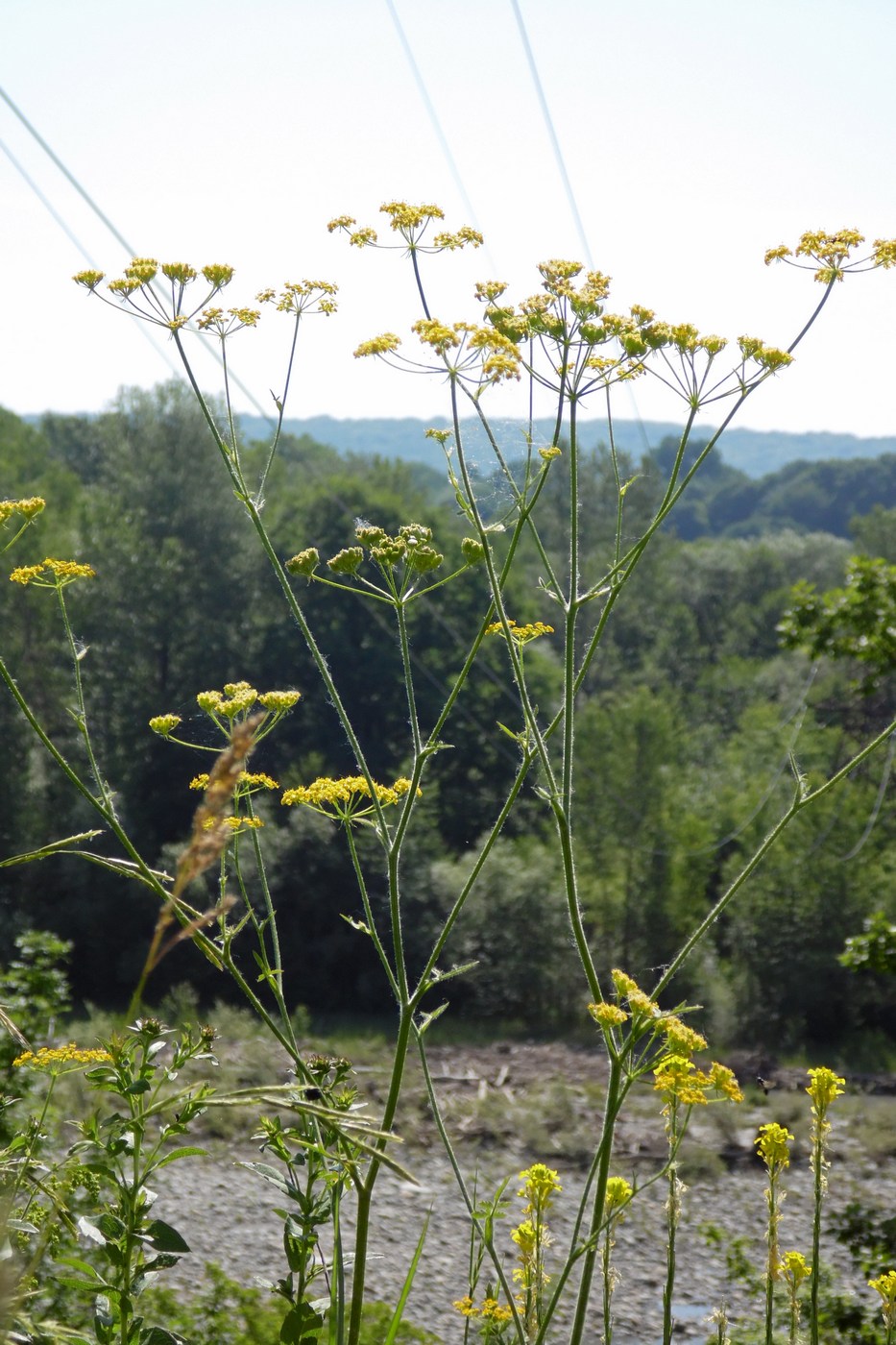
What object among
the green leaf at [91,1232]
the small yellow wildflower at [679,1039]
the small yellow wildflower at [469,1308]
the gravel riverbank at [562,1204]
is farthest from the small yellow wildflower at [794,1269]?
the gravel riverbank at [562,1204]

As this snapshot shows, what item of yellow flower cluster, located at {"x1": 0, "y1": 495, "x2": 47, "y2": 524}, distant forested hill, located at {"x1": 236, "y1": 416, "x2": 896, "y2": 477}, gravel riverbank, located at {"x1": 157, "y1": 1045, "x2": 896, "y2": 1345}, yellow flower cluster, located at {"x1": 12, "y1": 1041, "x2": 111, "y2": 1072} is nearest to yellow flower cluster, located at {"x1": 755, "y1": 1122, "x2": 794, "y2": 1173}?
yellow flower cluster, located at {"x1": 12, "y1": 1041, "x2": 111, "y2": 1072}

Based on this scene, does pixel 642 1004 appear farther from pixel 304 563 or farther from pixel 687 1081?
pixel 304 563

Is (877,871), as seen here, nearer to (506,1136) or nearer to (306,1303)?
(506,1136)

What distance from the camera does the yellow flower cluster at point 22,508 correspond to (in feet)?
5.65

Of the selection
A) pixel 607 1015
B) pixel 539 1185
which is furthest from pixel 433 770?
pixel 607 1015

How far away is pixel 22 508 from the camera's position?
1.86 metres

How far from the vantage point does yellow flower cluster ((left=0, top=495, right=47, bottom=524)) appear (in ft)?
5.65

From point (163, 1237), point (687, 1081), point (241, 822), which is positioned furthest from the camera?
point (241, 822)

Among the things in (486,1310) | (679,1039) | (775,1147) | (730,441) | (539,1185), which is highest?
(730,441)

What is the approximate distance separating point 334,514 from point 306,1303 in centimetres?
2584

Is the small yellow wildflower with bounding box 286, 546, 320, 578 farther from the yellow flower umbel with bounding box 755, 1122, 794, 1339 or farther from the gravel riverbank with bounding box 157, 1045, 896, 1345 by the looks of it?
the gravel riverbank with bounding box 157, 1045, 896, 1345

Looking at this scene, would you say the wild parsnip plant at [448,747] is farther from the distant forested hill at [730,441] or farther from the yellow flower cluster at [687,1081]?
the distant forested hill at [730,441]

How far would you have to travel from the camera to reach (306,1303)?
144 cm

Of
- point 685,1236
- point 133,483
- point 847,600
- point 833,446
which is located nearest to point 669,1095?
point 847,600
